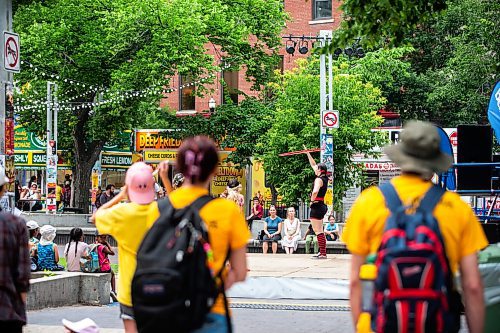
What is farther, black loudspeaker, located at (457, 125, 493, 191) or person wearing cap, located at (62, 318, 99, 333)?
black loudspeaker, located at (457, 125, 493, 191)

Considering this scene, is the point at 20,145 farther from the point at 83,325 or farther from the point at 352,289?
the point at 352,289

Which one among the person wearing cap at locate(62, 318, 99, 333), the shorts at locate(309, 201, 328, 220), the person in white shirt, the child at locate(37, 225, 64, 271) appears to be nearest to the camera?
the person wearing cap at locate(62, 318, 99, 333)

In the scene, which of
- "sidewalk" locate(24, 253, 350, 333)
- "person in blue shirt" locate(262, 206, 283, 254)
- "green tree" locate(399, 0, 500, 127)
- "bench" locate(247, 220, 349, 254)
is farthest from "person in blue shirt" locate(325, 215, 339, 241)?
"green tree" locate(399, 0, 500, 127)

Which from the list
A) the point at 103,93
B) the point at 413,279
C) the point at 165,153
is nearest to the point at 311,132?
the point at 103,93

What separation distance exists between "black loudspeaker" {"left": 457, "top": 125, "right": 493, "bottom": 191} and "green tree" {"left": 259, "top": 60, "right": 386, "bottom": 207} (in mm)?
17024

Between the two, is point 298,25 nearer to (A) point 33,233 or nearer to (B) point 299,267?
(B) point 299,267

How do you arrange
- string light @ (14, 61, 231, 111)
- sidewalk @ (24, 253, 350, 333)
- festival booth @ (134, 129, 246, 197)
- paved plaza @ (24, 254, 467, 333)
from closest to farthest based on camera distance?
paved plaza @ (24, 254, 467, 333) → sidewalk @ (24, 253, 350, 333) → string light @ (14, 61, 231, 111) → festival booth @ (134, 129, 246, 197)

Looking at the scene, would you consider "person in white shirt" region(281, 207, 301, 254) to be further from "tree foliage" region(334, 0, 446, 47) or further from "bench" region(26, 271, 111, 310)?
"tree foliage" region(334, 0, 446, 47)

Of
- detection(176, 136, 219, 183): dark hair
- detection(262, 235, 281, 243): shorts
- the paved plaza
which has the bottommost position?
the paved plaza

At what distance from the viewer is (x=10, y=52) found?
1252 centimetres

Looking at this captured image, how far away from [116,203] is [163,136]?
39.4 m

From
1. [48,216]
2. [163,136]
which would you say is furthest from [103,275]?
[163,136]

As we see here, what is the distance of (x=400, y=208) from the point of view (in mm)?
4648

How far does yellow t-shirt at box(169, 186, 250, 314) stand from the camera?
16.5ft
